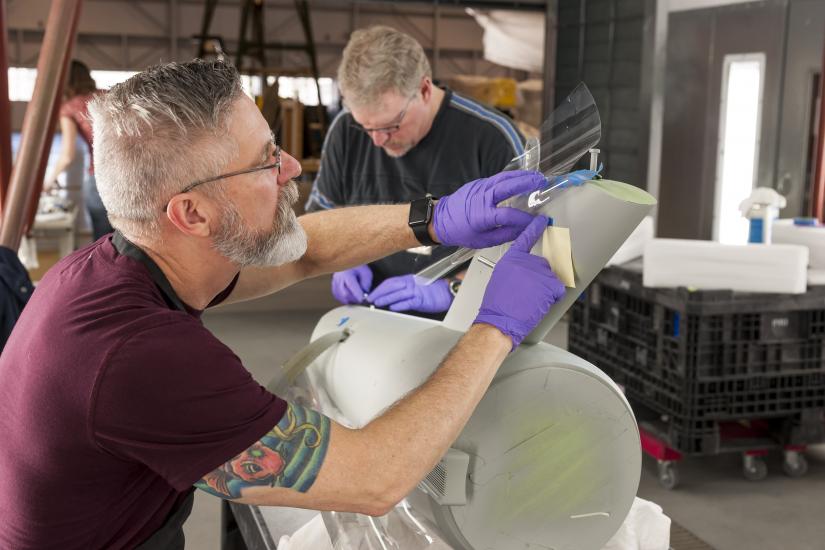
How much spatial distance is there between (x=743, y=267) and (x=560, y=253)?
6.75 feet

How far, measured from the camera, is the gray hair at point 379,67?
230cm

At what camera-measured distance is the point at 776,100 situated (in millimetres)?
4855

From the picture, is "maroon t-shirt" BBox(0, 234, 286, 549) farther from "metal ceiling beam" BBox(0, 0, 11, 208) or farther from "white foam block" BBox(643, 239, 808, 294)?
"white foam block" BBox(643, 239, 808, 294)

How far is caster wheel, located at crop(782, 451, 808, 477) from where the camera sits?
3418 millimetres

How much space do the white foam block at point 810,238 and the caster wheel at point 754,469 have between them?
80 cm

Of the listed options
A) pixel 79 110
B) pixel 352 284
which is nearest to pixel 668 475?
pixel 352 284

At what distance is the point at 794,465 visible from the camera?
3.42m

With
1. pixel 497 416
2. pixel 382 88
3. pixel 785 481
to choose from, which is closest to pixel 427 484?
pixel 497 416

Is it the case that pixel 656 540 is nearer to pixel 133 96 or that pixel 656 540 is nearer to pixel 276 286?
pixel 276 286

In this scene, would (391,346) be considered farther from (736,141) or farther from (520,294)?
(736,141)

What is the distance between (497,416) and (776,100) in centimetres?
423

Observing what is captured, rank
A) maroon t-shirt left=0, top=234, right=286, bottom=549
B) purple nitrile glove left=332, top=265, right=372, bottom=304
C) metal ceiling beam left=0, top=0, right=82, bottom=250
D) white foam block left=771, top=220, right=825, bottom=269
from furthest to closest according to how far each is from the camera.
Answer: white foam block left=771, top=220, right=825, bottom=269 → purple nitrile glove left=332, top=265, right=372, bottom=304 → metal ceiling beam left=0, top=0, right=82, bottom=250 → maroon t-shirt left=0, top=234, right=286, bottom=549

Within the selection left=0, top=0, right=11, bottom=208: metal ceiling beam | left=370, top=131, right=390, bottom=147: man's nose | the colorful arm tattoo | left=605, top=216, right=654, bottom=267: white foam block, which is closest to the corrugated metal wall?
left=605, top=216, right=654, bottom=267: white foam block

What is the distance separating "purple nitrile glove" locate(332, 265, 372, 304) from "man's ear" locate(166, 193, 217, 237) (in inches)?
49.8
